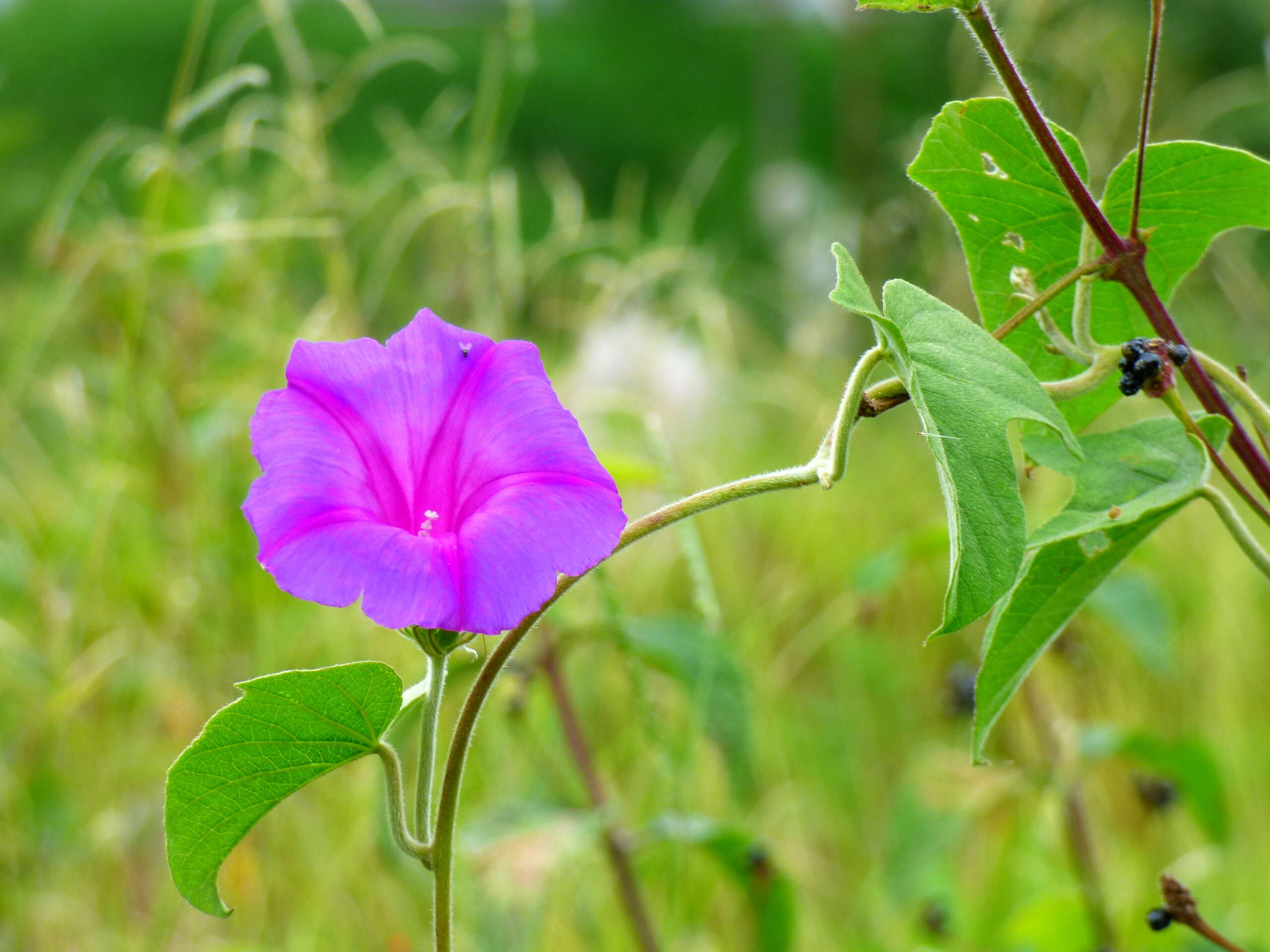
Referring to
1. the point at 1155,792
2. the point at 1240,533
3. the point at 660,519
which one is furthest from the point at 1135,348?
the point at 1155,792

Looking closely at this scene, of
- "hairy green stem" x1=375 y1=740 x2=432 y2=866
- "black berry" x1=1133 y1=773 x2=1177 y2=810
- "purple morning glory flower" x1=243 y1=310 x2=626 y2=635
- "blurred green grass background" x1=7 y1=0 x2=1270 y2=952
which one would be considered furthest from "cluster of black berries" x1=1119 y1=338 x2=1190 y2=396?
"black berry" x1=1133 y1=773 x2=1177 y2=810

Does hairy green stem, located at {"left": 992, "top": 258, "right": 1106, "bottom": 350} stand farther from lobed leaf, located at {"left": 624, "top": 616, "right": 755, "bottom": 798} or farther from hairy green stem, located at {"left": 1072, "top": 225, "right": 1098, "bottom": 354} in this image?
lobed leaf, located at {"left": 624, "top": 616, "right": 755, "bottom": 798}

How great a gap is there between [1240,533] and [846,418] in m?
0.23

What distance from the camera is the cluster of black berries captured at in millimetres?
481

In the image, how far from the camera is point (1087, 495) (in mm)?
513

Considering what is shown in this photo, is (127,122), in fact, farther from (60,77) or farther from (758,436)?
(758,436)

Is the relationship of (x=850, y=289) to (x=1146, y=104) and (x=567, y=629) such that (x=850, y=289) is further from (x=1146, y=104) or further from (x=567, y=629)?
(x=567, y=629)

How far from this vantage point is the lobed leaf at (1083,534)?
0.51 meters

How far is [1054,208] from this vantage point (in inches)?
21.8

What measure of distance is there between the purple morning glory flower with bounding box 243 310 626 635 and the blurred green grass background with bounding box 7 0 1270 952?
41 centimetres

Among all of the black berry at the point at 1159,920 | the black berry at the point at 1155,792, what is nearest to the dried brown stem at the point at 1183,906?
the black berry at the point at 1159,920

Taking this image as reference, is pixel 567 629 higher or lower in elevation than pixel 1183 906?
higher

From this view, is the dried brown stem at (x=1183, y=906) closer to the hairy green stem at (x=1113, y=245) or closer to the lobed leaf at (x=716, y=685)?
the hairy green stem at (x=1113, y=245)

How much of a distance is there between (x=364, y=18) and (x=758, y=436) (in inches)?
99.6
